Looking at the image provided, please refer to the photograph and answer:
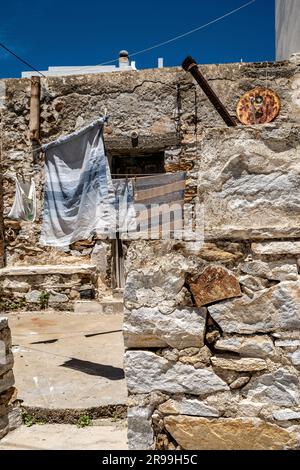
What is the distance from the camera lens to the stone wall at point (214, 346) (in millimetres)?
1721

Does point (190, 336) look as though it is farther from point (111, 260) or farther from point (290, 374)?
point (111, 260)

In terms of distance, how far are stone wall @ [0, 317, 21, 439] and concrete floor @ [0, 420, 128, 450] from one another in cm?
6

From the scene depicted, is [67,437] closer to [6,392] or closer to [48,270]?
[6,392]

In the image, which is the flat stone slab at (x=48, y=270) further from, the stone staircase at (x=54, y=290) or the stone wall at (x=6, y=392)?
the stone wall at (x=6, y=392)

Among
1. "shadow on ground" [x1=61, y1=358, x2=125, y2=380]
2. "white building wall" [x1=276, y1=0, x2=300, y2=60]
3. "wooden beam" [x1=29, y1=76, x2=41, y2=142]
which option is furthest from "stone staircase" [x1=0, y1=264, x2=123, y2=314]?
"white building wall" [x1=276, y1=0, x2=300, y2=60]

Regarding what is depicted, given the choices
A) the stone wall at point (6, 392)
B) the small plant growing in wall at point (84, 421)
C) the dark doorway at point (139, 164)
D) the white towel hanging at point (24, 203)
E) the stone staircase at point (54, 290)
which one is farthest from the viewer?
the dark doorway at point (139, 164)

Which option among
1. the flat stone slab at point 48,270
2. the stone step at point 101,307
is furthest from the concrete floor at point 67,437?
the flat stone slab at point 48,270

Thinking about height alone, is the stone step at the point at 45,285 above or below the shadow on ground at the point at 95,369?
above

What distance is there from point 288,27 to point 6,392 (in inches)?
255

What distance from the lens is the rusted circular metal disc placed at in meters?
6.45

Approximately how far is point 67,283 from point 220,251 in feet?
18.5

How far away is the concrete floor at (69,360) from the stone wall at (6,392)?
17 cm

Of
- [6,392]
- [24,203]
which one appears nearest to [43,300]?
[24,203]
